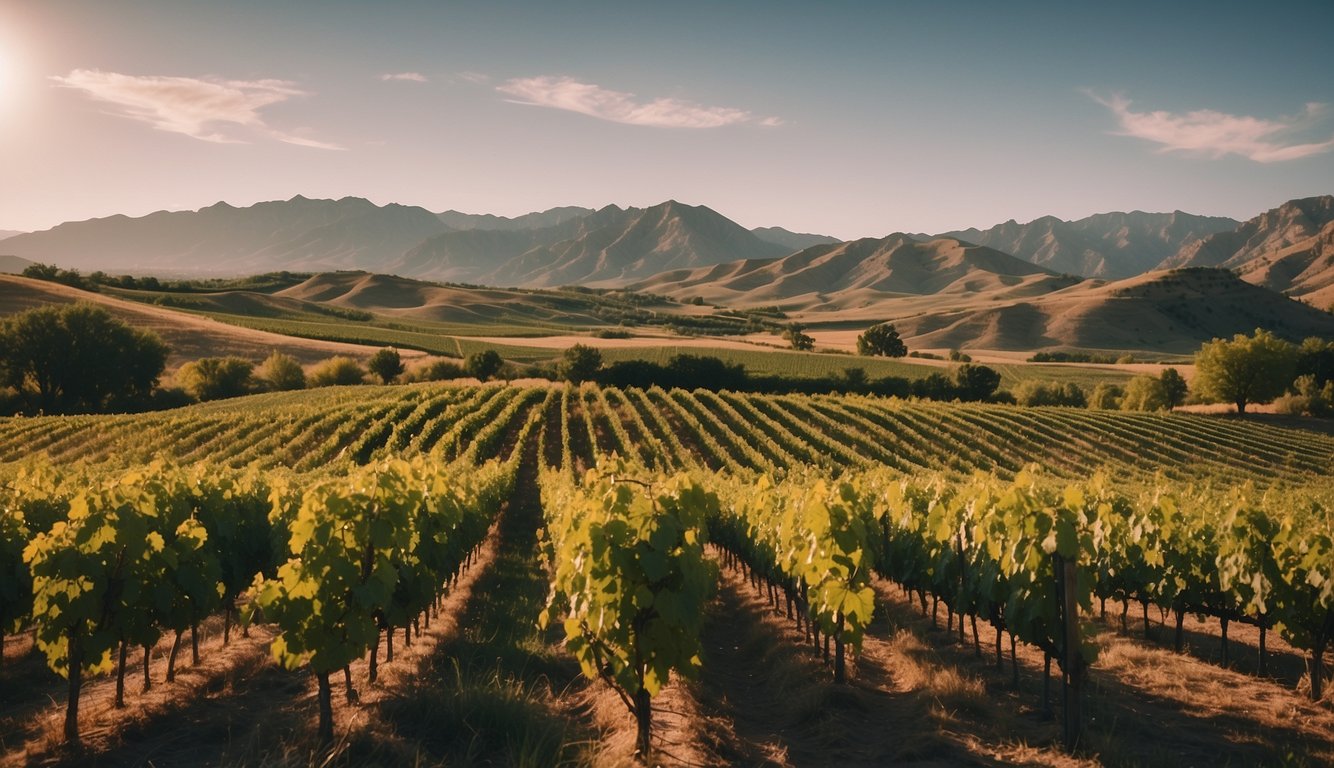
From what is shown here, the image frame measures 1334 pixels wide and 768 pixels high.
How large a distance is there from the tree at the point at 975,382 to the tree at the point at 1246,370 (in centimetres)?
1519

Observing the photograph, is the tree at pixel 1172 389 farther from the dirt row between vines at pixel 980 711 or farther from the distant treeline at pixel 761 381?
the dirt row between vines at pixel 980 711

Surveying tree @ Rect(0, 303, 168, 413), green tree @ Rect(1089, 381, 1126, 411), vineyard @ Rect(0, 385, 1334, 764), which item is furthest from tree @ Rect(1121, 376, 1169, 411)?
tree @ Rect(0, 303, 168, 413)

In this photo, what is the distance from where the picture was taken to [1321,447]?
146 feet

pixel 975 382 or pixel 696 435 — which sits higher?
pixel 975 382

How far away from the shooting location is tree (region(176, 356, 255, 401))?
60438 millimetres

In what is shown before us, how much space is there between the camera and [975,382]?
6600 centimetres

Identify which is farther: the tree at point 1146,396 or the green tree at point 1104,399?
the green tree at point 1104,399

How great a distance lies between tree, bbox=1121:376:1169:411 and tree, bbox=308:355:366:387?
66.5 meters

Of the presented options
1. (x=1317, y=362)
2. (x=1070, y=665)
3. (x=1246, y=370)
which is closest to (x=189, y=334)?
(x=1070, y=665)

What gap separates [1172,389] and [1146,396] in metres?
2.36

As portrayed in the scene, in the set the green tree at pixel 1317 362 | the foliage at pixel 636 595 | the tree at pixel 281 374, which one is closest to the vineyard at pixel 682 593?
the foliage at pixel 636 595

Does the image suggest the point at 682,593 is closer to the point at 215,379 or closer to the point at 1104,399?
the point at 215,379

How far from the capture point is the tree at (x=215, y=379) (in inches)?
2379

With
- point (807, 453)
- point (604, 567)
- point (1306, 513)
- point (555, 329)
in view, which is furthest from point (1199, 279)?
point (604, 567)
